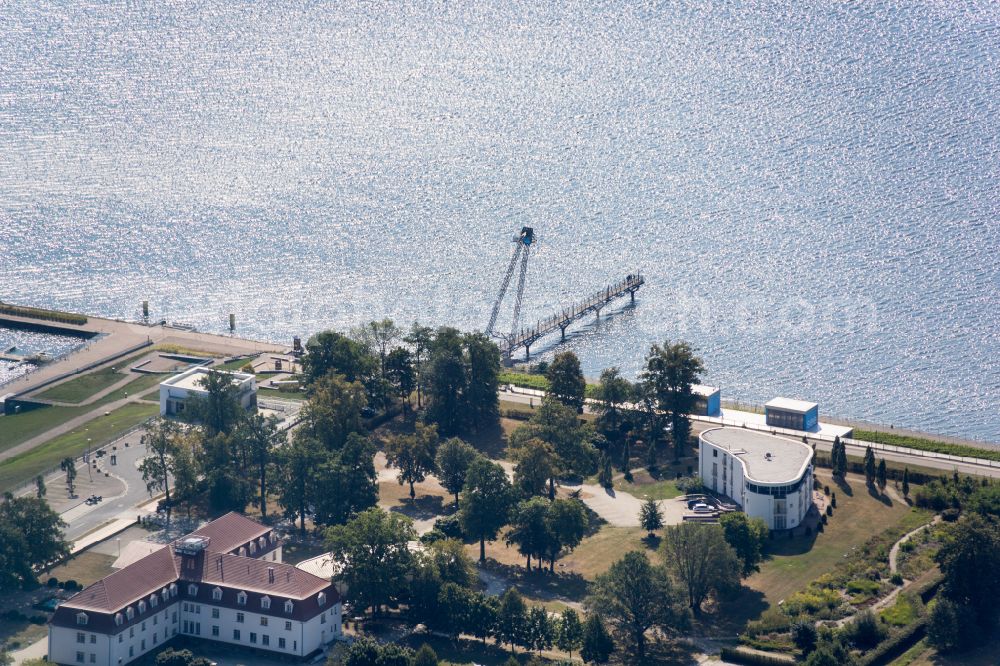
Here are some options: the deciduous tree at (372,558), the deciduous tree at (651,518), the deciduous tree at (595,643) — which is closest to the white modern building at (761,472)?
the deciduous tree at (651,518)

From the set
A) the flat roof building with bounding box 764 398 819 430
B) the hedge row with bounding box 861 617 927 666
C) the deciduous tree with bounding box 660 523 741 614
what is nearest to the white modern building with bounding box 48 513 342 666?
the deciduous tree with bounding box 660 523 741 614

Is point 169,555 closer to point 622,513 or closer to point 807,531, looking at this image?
point 622,513

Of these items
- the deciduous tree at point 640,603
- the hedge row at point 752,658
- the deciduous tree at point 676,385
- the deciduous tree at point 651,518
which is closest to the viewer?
the hedge row at point 752,658

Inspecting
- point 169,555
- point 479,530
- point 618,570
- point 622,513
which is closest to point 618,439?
point 622,513

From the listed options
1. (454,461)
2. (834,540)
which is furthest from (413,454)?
(834,540)

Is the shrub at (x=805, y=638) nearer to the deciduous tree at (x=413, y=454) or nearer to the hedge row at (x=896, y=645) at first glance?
the hedge row at (x=896, y=645)

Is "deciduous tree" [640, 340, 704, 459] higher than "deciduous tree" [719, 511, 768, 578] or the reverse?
higher

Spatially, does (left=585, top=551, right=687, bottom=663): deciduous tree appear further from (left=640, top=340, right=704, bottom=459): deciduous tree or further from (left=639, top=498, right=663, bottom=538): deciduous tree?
(left=640, top=340, right=704, bottom=459): deciduous tree
